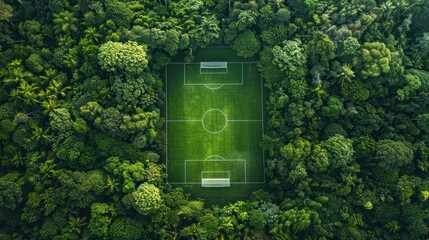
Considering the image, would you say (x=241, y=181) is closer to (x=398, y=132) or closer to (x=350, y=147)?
(x=350, y=147)

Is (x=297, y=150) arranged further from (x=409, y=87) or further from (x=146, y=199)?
(x=146, y=199)

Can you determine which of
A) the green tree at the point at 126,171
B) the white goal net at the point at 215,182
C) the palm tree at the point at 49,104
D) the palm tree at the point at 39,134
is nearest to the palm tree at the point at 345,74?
the white goal net at the point at 215,182

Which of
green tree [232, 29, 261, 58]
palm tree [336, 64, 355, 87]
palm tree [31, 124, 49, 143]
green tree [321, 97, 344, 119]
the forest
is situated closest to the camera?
the forest

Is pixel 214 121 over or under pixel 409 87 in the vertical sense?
under

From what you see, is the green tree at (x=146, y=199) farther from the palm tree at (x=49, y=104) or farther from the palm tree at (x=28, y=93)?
the palm tree at (x=28, y=93)

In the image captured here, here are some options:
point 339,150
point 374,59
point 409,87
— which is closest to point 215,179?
point 339,150

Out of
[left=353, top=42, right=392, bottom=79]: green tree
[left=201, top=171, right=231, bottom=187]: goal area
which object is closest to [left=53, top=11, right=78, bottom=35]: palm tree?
[left=201, top=171, right=231, bottom=187]: goal area

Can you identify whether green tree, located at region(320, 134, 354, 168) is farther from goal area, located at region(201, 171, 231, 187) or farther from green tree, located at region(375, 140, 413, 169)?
goal area, located at region(201, 171, 231, 187)
